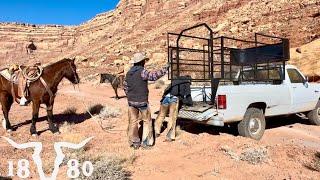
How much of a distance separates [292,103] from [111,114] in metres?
5.76

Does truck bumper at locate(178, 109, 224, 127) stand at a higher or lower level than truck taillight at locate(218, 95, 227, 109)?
lower

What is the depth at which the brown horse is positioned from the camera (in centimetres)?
1120

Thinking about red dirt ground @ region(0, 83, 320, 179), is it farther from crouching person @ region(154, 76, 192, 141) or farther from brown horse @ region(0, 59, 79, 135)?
brown horse @ region(0, 59, 79, 135)

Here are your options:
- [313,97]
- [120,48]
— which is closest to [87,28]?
[120,48]

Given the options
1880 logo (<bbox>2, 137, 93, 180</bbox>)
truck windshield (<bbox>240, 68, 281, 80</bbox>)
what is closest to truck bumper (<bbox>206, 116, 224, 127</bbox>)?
truck windshield (<bbox>240, 68, 281, 80</bbox>)

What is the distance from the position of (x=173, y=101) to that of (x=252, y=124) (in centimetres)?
197

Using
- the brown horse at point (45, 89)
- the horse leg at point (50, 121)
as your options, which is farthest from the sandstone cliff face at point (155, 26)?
the horse leg at point (50, 121)

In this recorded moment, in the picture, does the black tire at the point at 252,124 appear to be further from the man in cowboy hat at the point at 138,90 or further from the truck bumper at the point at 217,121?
the man in cowboy hat at the point at 138,90

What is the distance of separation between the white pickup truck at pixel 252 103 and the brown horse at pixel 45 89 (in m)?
3.54

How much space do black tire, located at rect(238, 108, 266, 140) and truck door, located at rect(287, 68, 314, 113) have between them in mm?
1661

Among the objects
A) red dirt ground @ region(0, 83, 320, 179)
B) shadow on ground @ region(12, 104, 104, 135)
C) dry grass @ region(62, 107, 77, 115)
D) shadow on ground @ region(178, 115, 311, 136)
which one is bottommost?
red dirt ground @ region(0, 83, 320, 179)

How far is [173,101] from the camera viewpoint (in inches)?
396

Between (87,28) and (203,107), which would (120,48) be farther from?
(203,107)

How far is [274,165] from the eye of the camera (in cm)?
792
